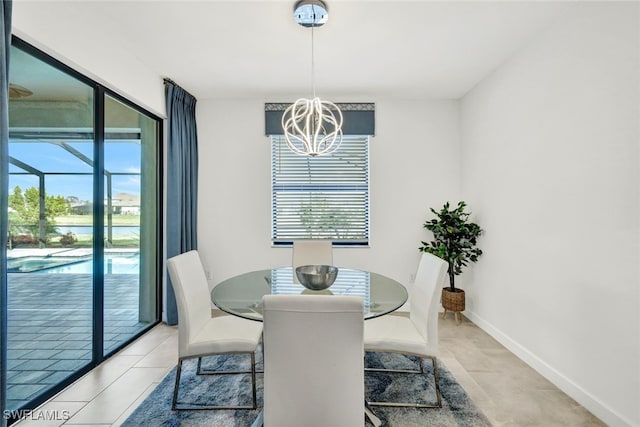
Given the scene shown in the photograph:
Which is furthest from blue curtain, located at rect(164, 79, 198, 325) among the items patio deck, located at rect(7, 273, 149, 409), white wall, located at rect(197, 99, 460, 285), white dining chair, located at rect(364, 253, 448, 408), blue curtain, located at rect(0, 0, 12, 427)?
white dining chair, located at rect(364, 253, 448, 408)

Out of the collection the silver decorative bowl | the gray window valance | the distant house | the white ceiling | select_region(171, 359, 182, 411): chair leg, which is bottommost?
select_region(171, 359, 182, 411): chair leg

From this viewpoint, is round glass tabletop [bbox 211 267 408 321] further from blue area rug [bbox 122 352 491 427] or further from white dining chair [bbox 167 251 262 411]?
blue area rug [bbox 122 352 491 427]

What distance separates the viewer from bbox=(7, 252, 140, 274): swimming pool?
178 cm

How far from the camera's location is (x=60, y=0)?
1854mm

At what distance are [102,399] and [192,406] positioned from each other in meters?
0.65

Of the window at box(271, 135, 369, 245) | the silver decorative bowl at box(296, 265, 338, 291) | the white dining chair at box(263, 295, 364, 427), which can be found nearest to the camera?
the white dining chair at box(263, 295, 364, 427)

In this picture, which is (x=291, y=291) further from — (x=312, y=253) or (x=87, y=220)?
(x=87, y=220)

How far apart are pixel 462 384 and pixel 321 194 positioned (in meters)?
2.44

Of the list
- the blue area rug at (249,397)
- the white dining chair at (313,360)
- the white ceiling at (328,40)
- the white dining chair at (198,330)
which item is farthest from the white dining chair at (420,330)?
the white ceiling at (328,40)

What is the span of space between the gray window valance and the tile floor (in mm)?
2519

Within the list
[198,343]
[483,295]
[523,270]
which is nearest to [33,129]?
[198,343]

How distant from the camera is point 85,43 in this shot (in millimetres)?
2078

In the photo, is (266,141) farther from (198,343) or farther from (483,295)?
(483,295)

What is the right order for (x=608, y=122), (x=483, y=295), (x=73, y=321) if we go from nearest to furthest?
(x=608, y=122) < (x=73, y=321) < (x=483, y=295)
